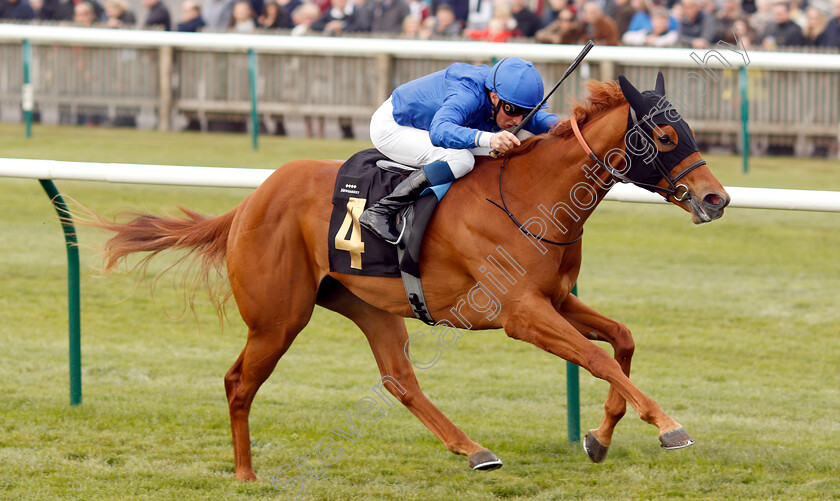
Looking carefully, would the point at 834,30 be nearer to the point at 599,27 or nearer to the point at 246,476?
the point at 599,27

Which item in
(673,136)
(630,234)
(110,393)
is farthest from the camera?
(630,234)

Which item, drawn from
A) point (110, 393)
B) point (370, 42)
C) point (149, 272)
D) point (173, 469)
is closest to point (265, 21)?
point (370, 42)

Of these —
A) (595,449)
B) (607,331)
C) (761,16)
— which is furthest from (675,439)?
(761,16)

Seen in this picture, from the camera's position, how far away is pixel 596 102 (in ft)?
13.0

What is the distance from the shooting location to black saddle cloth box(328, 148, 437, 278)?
412 cm

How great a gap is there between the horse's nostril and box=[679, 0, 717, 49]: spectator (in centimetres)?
910

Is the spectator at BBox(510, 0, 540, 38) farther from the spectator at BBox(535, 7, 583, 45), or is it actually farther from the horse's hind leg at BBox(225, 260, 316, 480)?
the horse's hind leg at BBox(225, 260, 316, 480)

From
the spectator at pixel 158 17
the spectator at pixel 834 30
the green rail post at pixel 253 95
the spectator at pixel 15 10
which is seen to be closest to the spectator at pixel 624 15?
the spectator at pixel 834 30

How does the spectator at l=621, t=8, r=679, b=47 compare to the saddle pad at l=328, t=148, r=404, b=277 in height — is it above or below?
above

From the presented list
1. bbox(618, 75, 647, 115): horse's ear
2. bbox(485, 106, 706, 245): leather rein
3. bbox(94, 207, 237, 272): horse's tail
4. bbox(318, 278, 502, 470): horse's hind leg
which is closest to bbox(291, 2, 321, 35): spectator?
bbox(94, 207, 237, 272): horse's tail

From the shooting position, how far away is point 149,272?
8.27 metres

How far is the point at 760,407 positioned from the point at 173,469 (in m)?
2.99

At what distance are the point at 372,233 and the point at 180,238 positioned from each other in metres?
1.01

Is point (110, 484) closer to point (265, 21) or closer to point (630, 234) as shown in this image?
point (630, 234)
